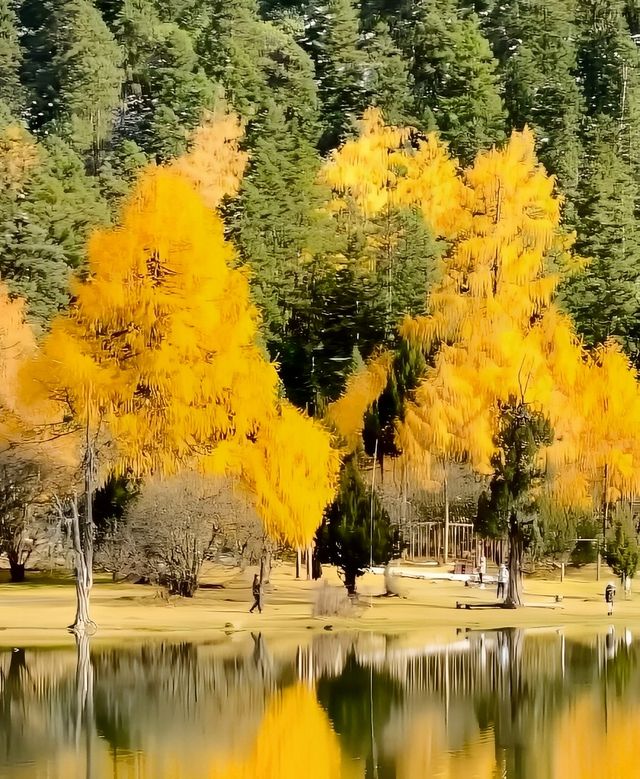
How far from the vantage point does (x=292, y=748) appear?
1928 cm

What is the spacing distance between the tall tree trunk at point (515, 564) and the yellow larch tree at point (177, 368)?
15.4 ft

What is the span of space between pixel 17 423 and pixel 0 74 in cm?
6439

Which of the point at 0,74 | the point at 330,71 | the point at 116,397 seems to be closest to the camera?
the point at 116,397

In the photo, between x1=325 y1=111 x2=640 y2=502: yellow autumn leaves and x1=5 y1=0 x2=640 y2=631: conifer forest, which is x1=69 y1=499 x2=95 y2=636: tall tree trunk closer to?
x1=5 y1=0 x2=640 y2=631: conifer forest

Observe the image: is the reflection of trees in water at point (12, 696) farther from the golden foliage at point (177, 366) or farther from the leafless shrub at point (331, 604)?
the leafless shrub at point (331, 604)

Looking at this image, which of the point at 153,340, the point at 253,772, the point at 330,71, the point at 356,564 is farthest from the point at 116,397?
the point at 330,71

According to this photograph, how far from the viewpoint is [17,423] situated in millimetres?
37688

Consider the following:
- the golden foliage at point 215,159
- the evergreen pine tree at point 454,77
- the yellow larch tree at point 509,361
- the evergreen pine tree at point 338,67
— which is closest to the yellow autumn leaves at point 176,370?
the yellow larch tree at point 509,361

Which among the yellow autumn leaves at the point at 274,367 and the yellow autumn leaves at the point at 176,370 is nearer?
the yellow autumn leaves at the point at 176,370

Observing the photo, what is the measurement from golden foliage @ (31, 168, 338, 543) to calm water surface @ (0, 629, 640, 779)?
720 centimetres

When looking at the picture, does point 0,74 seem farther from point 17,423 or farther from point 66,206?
point 17,423

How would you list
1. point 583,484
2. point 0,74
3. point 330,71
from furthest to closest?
point 0,74, point 330,71, point 583,484

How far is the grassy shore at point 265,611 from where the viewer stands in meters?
31.7

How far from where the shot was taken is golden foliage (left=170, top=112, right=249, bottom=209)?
69562 mm
